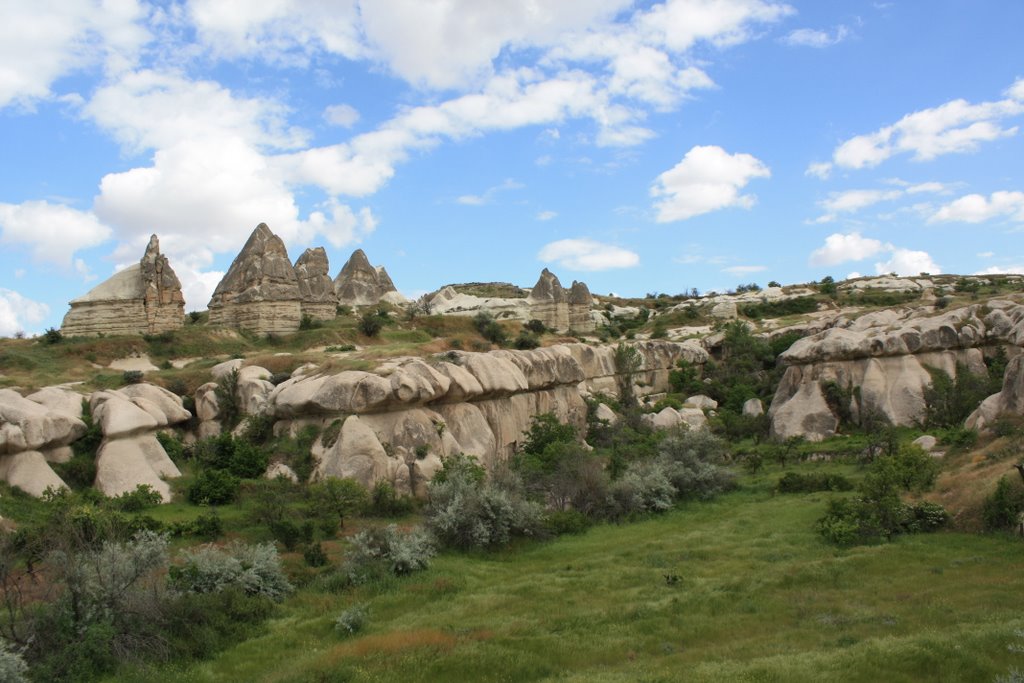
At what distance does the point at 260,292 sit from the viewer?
37.9 metres

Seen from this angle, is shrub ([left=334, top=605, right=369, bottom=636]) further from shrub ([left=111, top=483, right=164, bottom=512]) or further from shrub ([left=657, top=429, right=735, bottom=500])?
shrub ([left=657, top=429, right=735, bottom=500])

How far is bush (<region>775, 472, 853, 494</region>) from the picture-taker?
23.3m

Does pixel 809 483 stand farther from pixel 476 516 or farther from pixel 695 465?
pixel 476 516

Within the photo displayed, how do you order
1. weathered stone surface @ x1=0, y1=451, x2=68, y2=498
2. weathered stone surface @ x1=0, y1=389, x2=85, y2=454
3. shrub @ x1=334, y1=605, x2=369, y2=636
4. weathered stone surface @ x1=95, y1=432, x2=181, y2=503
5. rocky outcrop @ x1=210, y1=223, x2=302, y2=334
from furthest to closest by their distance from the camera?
rocky outcrop @ x1=210, y1=223, x2=302, y2=334, weathered stone surface @ x1=95, y1=432, x2=181, y2=503, weathered stone surface @ x1=0, y1=389, x2=85, y2=454, weathered stone surface @ x1=0, y1=451, x2=68, y2=498, shrub @ x1=334, y1=605, x2=369, y2=636

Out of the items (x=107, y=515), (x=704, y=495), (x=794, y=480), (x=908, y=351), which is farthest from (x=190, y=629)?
(x=908, y=351)

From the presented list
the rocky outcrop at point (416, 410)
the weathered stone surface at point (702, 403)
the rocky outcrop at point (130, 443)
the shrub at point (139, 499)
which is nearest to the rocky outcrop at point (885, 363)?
the weathered stone surface at point (702, 403)

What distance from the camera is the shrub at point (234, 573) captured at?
13.9m

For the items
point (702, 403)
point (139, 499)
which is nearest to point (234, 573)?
point (139, 499)

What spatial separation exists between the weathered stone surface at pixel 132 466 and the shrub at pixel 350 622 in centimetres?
892

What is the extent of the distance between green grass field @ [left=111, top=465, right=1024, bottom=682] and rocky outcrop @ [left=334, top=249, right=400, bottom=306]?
39.7 m

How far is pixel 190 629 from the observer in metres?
12.3

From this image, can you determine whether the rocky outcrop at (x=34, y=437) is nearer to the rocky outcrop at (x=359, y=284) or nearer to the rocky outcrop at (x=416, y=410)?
the rocky outcrop at (x=416, y=410)

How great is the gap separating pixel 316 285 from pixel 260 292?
7.51m

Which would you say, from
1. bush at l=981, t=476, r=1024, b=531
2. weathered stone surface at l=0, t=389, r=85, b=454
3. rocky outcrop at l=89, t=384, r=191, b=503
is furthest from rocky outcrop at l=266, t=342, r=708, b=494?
bush at l=981, t=476, r=1024, b=531
